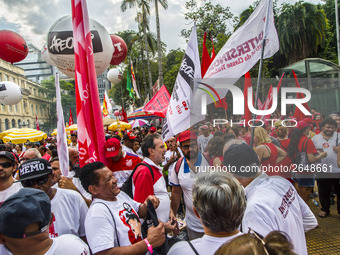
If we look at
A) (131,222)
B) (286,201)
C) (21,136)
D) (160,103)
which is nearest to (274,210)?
(286,201)

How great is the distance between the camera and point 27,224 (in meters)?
1.19

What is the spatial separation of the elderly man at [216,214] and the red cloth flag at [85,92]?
5.41 ft

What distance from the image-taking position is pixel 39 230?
4.08 ft

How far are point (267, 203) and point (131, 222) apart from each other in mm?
1020

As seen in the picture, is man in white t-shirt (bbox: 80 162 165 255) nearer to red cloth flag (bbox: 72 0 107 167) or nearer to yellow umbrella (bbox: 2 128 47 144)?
red cloth flag (bbox: 72 0 107 167)

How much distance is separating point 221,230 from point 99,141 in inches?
72.9

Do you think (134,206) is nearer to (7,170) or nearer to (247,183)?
(247,183)

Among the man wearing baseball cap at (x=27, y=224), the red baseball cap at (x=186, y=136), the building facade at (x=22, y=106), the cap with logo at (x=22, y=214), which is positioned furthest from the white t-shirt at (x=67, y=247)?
the building facade at (x=22, y=106)

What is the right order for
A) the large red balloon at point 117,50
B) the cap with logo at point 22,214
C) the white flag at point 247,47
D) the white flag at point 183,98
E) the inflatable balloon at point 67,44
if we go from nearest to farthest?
the cap with logo at point 22,214 < the inflatable balloon at point 67,44 < the white flag at point 247,47 < the white flag at point 183,98 < the large red balloon at point 117,50

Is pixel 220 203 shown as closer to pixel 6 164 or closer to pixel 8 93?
pixel 6 164

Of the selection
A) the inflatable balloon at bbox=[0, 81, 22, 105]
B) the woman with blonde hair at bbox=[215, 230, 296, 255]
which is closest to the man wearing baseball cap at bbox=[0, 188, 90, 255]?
the woman with blonde hair at bbox=[215, 230, 296, 255]

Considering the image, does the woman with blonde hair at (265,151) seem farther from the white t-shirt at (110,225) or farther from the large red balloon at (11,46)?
the large red balloon at (11,46)

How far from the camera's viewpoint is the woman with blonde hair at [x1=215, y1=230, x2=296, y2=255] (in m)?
0.88

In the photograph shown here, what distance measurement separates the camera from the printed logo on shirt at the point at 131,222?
6.03 feet
